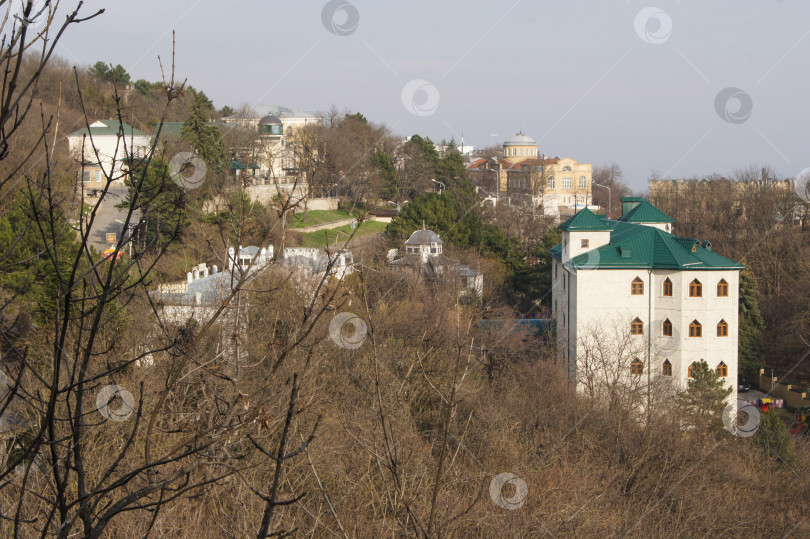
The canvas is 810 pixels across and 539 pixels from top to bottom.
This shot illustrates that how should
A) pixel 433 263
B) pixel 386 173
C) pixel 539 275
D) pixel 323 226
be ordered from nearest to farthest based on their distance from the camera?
pixel 433 263, pixel 539 275, pixel 323 226, pixel 386 173

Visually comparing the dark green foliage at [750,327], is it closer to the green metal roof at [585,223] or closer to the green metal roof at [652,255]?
the green metal roof at [652,255]

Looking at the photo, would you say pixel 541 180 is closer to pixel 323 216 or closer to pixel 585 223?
pixel 323 216

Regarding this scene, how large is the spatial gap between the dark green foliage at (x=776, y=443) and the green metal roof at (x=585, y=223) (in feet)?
27.3

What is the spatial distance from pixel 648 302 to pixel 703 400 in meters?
3.84

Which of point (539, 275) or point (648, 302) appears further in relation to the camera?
point (539, 275)

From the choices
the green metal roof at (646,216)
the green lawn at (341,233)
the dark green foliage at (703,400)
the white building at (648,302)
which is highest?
the green metal roof at (646,216)

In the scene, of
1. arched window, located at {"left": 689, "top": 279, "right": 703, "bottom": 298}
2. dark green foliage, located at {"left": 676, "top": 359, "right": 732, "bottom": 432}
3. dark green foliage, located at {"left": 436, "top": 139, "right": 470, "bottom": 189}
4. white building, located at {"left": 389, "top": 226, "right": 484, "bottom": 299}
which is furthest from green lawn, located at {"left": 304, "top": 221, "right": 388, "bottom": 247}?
dark green foliage, located at {"left": 676, "top": 359, "right": 732, "bottom": 432}

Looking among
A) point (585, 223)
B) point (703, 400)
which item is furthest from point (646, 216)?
point (703, 400)

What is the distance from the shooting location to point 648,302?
21.0 metres

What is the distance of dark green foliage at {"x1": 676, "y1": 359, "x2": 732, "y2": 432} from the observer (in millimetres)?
16734

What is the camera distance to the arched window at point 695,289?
2033 centimetres

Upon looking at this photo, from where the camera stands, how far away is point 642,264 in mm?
20859

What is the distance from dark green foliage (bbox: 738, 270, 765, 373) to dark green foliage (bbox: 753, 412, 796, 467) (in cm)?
1125

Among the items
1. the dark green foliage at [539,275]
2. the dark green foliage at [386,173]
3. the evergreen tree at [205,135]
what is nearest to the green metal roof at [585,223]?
the dark green foliage at [539,275]
